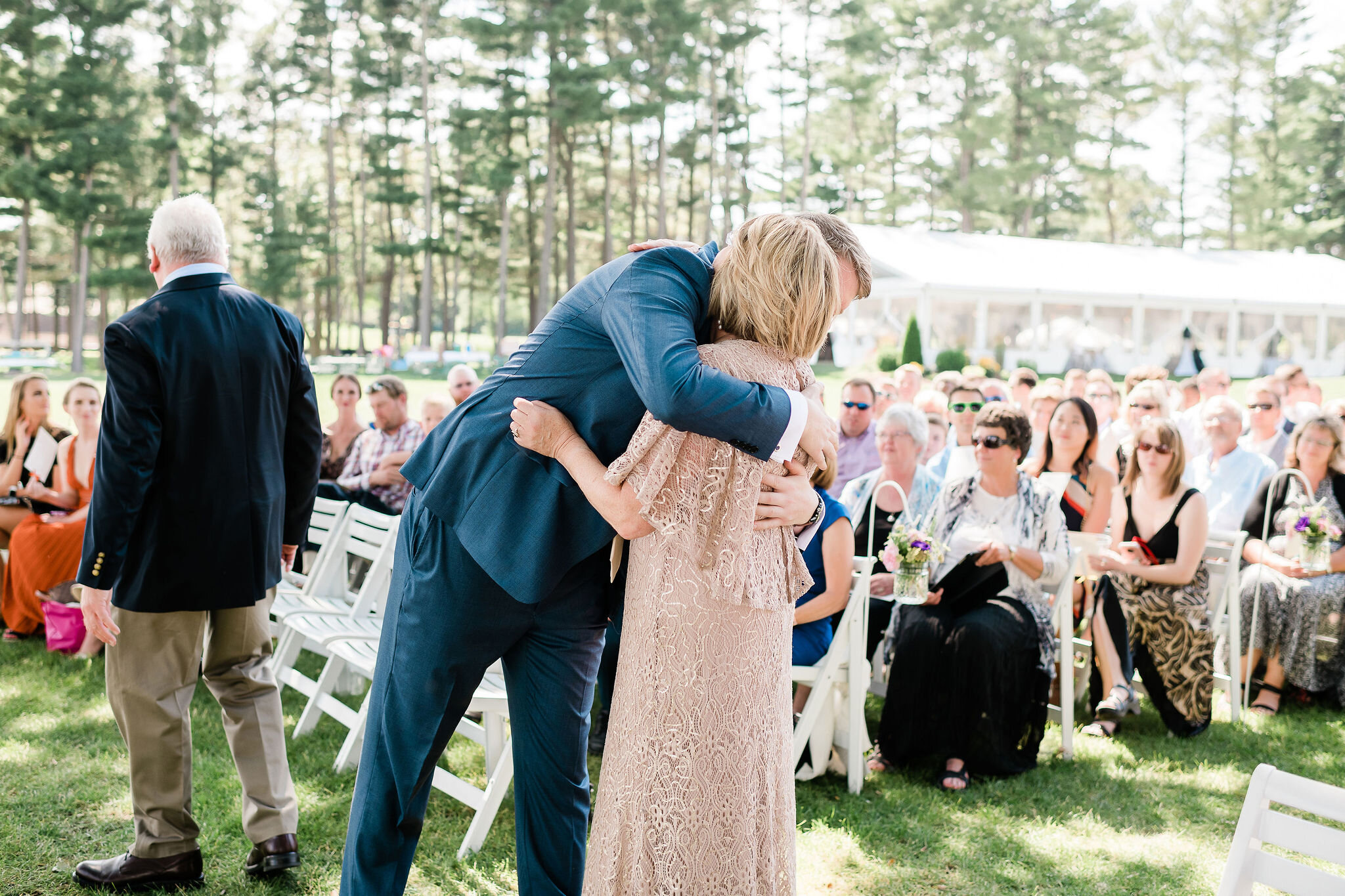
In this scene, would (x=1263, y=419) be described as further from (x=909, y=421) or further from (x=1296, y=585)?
(x=909, y=421)

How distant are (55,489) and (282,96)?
34432mm

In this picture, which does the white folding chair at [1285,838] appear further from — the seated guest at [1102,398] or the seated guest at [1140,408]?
the seated guest at [1102,398]

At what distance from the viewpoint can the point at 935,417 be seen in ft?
24.9

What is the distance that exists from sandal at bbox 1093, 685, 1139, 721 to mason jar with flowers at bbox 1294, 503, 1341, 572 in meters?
1.28

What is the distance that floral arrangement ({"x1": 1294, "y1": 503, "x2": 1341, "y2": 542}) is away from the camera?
17.9ft

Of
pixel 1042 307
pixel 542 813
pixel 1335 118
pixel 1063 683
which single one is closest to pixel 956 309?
pixel 1042 307

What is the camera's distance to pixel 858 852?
366 cm

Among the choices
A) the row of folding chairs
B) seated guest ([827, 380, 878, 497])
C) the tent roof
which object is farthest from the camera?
the tent roof

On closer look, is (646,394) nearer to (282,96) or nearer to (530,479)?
(530,479)

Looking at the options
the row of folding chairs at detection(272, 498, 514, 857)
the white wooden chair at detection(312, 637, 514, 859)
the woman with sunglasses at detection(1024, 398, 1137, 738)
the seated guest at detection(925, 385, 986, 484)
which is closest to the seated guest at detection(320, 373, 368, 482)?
the row of folding chairs at detection(272, 498, 514, 857)

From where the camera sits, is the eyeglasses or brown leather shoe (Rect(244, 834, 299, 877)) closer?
brown leather shoe (Rect(244, 834, 299, 877))

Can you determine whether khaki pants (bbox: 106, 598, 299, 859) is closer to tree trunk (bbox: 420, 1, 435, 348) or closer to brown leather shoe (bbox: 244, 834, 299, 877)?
brown leather shoe (bbox: 244, 834, 299, 877)

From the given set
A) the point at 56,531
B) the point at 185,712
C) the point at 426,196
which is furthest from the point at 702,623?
the point at 426,196

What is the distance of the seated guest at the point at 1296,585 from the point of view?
5.55m
